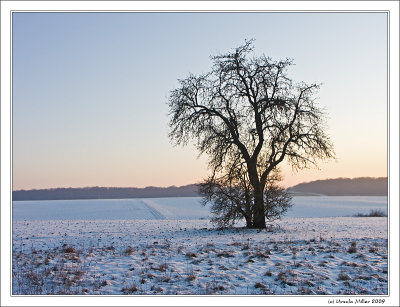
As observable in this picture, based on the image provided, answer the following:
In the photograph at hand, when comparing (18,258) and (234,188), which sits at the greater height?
(234,188)

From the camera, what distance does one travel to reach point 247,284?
9.25 meters

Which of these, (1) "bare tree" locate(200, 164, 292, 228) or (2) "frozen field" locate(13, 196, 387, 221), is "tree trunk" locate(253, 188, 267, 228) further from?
(2) "frozen field" locate(13, 196, 387, 221)

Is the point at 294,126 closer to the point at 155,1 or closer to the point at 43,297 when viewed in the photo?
the point at 155,1

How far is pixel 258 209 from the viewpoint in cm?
2088

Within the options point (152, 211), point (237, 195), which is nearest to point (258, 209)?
point (237, 195)

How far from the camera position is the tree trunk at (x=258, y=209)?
2047 centimetres

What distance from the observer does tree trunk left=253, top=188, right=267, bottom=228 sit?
20469 millimetres

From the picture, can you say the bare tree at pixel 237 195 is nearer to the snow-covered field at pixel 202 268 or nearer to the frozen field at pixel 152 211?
the snow-covered field at pixel 202 268

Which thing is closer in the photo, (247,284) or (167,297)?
(167,297)

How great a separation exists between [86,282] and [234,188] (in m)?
12.0

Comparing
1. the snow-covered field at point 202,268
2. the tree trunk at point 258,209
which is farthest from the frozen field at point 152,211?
the snow-covered field at point 202,268

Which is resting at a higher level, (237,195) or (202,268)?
(237,195)

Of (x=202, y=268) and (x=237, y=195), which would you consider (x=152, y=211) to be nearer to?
(x=237, y=195)

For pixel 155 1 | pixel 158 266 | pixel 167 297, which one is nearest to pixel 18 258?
pixel 158 266
